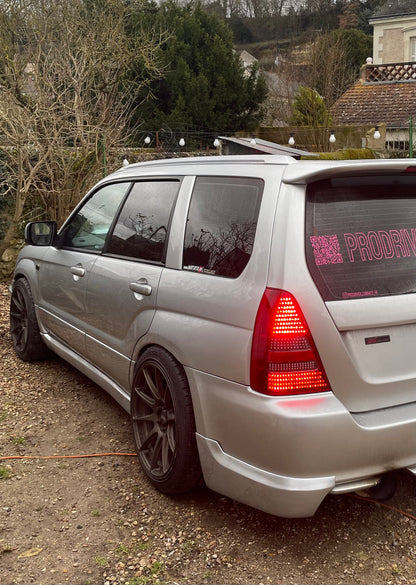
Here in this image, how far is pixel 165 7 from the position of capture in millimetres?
26484

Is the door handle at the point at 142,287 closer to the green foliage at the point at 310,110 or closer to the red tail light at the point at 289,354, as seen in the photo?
the red tail light at the point at 289,354

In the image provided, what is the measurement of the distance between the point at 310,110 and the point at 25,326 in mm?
17570

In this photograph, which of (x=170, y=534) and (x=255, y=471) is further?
(x=170, y=534)

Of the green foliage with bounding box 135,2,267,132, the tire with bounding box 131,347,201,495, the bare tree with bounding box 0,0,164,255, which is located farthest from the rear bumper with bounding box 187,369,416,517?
the green foliage with bounding box 135,2,267,132

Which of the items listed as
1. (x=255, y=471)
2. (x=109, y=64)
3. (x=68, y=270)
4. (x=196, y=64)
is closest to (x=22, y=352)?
(x=68, y=270)

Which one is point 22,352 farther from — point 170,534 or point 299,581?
point 299,581

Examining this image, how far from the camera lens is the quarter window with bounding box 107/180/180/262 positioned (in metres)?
3.67

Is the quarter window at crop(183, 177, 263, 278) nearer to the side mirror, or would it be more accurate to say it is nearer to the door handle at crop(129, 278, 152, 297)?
the door handle at crop(129, 278, 152, 297)

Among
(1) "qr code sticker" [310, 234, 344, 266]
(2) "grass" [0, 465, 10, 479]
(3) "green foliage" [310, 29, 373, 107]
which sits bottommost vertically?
(2) "grass" [0, 465, 10, 479]

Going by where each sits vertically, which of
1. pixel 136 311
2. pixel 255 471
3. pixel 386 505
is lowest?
pixel 386 505

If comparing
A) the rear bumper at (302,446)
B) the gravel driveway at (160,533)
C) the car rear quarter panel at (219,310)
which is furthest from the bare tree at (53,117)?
the rear bumper at (302,446)

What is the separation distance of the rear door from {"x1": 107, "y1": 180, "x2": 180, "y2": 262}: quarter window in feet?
3.60

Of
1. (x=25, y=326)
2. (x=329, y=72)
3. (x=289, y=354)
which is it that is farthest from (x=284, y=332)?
(x=329, y=72)

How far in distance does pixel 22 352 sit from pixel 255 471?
3.54 m
